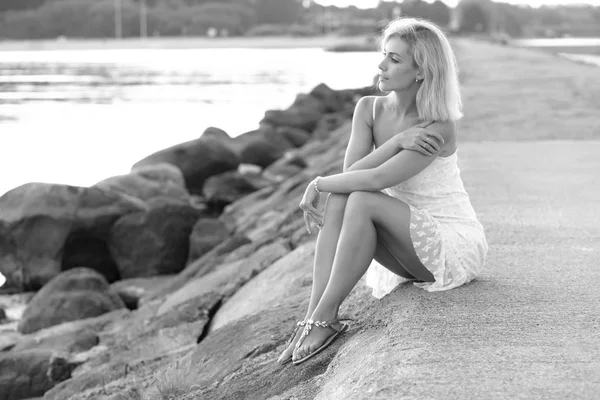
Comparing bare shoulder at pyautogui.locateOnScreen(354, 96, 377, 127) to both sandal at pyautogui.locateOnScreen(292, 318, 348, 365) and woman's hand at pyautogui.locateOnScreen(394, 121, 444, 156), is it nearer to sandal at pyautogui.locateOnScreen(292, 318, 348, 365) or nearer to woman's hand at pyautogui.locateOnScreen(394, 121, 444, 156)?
woman's hand at pyautogui.locateOnScreen(394, 121, 444, 156)

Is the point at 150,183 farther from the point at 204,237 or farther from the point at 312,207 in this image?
the point at 312,207

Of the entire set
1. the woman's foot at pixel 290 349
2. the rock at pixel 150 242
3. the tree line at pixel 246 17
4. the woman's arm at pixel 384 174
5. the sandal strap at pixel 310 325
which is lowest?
the tree line at pixel 246 17

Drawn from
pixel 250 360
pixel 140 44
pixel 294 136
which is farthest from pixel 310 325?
pixel 140 44

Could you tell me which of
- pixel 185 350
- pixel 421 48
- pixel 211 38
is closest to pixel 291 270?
pixel 185 350

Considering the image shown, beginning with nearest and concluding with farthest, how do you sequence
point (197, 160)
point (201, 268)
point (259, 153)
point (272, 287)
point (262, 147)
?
point (272, 287)
point (201, 268)
point (197, 160)
point (259, 153)
point (262, 147)

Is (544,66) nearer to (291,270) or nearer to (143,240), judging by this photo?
(143,240)

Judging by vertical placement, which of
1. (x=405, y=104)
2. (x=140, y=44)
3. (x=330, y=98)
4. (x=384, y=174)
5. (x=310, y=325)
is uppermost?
(x=405, y=104)

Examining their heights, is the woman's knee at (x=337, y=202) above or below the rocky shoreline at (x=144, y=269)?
above

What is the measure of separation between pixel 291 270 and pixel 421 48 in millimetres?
2272

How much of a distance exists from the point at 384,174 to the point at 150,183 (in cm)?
801

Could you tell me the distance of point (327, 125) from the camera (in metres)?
20.8

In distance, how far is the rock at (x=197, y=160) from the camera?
13.8m

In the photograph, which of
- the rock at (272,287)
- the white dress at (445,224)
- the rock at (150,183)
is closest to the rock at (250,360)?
the rock at (272,287)

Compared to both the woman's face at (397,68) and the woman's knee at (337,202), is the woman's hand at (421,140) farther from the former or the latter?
the woman's knee at (337,202)
